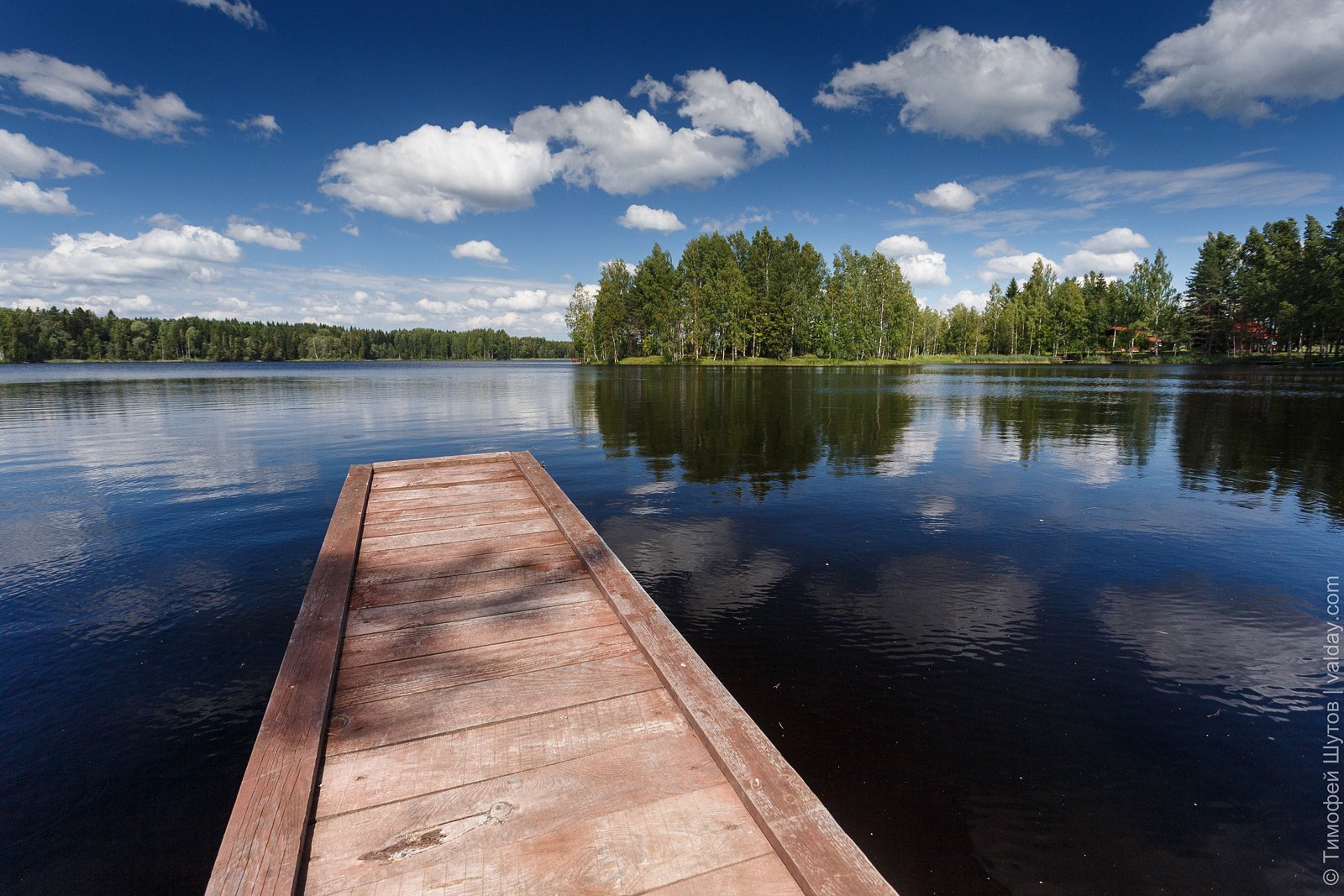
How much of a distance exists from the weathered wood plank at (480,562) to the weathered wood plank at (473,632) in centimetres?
104

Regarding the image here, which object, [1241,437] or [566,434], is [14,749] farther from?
[1241,437]

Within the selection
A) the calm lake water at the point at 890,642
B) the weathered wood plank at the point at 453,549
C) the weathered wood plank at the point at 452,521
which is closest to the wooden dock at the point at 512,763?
the weathered wood plank at the point at 453,549

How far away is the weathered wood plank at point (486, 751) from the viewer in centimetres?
273

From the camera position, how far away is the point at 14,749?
4.71m

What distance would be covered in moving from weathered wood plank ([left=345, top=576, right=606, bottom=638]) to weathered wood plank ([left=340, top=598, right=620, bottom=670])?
0.08 metres

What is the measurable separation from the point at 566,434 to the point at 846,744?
18.6m

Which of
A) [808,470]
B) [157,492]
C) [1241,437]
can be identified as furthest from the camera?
[1241,437]

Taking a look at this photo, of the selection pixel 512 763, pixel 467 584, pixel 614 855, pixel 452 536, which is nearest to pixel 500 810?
pixel 512 763

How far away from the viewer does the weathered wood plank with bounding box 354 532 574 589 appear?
535cm

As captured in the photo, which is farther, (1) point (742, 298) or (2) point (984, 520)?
(1) point (742, 298)

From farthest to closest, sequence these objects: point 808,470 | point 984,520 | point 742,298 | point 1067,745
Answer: point 742,298, point 808,470, point 984,520, point 1067,745

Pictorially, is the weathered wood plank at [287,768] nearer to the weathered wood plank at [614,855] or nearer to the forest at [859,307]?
the weathered wood plank at [614,855]

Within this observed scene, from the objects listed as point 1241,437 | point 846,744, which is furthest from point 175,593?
point 1241,437

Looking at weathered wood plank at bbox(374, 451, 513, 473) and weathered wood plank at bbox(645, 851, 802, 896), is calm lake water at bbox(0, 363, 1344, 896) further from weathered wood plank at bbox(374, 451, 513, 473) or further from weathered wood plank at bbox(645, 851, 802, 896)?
weathered wood plank at bbox(645, 851, 802, 896)
